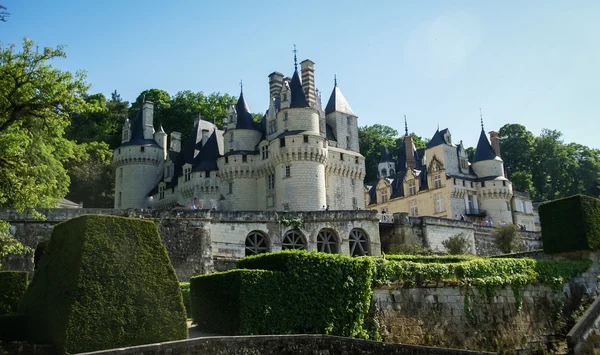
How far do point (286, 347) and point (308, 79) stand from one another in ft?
108

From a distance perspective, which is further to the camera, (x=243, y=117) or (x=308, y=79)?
(x=243, y=117)

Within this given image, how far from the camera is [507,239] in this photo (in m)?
41.2

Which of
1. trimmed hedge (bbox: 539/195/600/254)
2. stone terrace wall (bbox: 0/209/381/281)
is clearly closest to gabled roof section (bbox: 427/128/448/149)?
stone terrace wall (bbox: 0/209/381/281)

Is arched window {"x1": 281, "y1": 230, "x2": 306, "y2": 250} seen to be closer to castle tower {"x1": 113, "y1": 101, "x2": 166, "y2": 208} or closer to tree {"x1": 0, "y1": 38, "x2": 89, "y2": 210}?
tree {"x1": 0, "y1": 38, "x2": 89, "y2": 210}

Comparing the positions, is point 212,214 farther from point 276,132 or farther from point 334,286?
point 334,286

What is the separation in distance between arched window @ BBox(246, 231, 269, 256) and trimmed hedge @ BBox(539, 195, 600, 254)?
48.3 feet

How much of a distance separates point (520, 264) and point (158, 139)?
37683 mm

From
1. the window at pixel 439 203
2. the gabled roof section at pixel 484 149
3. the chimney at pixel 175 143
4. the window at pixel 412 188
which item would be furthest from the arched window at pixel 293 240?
the gabled roof section at pixel 484 149

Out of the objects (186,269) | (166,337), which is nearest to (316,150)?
(186,269)

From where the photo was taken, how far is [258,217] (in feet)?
114

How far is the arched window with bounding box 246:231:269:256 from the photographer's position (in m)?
34.4

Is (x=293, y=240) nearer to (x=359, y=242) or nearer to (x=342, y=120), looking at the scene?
(x=359, y=242)

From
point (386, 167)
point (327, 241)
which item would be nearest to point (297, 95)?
point (327, 241)

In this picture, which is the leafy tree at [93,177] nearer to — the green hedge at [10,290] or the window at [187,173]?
the window at [187,173]
